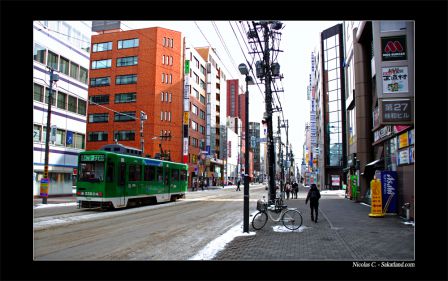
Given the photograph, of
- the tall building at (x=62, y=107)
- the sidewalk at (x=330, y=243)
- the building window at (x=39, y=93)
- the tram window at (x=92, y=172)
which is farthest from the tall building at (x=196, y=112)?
the sidewalk at (x=330, y=243)

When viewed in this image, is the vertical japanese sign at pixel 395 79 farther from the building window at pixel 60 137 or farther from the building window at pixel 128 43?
the building window at pixel 128 43

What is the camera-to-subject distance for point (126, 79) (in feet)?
209

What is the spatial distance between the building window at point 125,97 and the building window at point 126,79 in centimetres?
198

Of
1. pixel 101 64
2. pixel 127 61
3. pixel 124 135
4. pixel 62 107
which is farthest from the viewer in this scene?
pixel 101 64

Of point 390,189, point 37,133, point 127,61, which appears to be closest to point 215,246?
point 390,189

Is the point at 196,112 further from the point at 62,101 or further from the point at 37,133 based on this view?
the point at 37,133

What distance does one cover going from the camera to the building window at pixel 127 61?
205ft

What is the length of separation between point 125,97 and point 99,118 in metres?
6.72

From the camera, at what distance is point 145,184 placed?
2541 cm

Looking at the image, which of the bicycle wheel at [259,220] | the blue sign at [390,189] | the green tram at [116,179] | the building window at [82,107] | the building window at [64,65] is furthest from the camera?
Answer: the building window at [82,107]

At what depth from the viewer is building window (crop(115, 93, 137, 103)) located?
207ft
